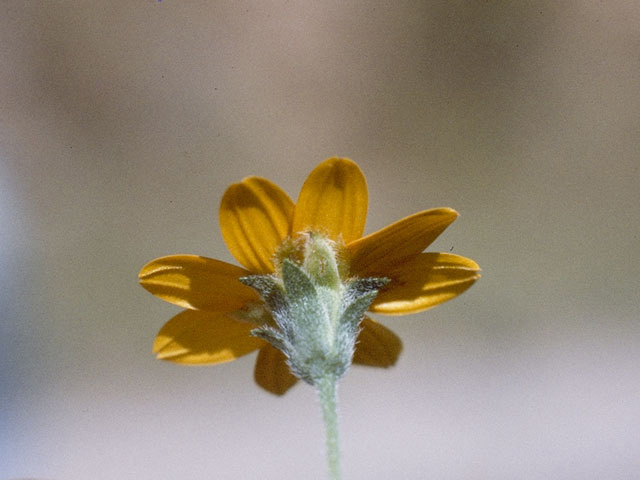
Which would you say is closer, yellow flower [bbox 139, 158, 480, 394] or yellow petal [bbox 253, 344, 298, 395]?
yellow flower [bbox 139, 158, 480, 394]

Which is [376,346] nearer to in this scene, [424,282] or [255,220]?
[424,282]

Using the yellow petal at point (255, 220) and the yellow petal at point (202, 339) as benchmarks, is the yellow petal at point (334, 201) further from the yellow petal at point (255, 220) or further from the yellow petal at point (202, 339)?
the yellow petal at point (202, 339)

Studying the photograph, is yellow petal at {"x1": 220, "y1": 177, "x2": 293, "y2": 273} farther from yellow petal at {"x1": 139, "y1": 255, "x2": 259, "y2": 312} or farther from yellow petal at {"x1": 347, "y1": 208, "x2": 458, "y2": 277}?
yellow petal at {"x1": 347, "y1": 208, "x2": 458, "y2": 277}

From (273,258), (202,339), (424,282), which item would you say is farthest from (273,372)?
(424,282)

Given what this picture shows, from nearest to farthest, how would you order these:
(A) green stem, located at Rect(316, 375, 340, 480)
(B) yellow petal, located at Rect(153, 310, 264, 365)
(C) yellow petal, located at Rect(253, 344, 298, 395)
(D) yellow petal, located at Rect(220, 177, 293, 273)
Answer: (A) green stem, located at Rect(316, 375, 340, 480) < (D) yellow petal, located at Rect(220, 177, 293, 273) < (B) yellow petal, located at Rect(153, 310, 264, 365) < (C) yellow petal, located at Rect(253, 344, 298, 395)

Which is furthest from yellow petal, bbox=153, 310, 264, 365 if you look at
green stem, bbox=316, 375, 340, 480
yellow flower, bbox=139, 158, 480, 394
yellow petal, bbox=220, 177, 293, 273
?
green stem, bbox=316, 375, 340, 480
